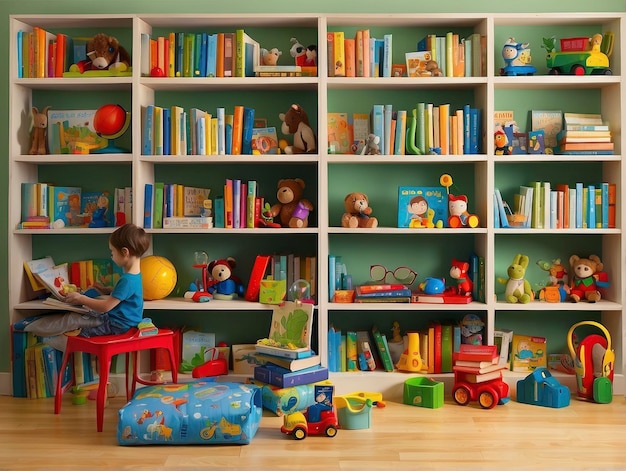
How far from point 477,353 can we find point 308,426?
0.95 meters

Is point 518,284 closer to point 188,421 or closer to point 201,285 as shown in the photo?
point 201,285

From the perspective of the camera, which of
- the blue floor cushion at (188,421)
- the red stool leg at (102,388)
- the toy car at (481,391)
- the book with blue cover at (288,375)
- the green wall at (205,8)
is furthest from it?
the green wall at (205,8)

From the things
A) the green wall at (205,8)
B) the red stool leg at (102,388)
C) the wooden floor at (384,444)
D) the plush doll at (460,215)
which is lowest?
the wooden floor at (384,444)

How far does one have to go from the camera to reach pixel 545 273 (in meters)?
4.09

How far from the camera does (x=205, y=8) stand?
13.3 feet

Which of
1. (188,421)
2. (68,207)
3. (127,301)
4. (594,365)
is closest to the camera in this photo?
(188,421)

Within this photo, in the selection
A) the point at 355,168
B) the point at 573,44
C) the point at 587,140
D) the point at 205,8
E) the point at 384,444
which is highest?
the point at 205,8

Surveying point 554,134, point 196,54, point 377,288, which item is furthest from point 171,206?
point 554,134

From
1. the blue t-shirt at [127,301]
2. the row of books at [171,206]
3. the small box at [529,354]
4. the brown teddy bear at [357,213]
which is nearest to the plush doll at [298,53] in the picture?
the brown teddy bear at [357,213]

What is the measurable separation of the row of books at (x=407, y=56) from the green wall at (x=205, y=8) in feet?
0.67

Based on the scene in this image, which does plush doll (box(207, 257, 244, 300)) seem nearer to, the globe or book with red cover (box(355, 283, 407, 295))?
book with red cover (box(355, 283, 407, 295))

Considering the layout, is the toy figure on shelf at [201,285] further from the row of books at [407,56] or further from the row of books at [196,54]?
the row of books at [407,56]

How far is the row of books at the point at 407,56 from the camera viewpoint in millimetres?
3852

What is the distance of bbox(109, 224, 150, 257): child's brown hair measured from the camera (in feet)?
11.6
